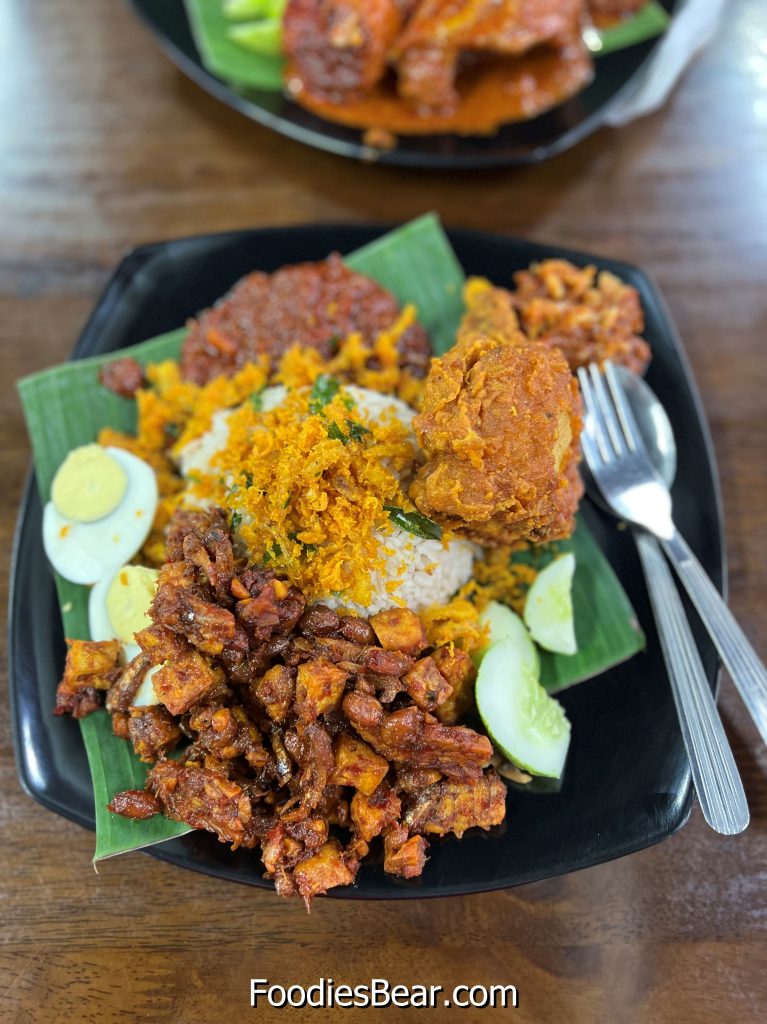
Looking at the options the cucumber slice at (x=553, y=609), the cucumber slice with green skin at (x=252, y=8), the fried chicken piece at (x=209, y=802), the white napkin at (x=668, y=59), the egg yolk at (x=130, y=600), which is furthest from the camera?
the white napkin at (x=668, y=59)

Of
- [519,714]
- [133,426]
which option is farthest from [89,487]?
[519,714]

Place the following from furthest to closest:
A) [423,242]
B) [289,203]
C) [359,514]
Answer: [289,203], [423,242], [359,514]

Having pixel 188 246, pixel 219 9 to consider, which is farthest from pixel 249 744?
pixel 219 9

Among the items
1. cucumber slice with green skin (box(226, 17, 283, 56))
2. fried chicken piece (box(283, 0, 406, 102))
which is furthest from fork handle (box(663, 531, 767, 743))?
cucumber slice with green skin (box(226, 17, 283, 56))

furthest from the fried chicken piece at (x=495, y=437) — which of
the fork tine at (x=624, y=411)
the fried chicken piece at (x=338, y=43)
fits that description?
the fried chicken piece at (x=338, y=43)

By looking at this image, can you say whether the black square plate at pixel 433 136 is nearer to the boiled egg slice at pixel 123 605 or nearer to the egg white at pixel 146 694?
the boiled egg slice at pixel 123 605

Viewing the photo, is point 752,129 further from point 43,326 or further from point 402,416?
point 43,326
